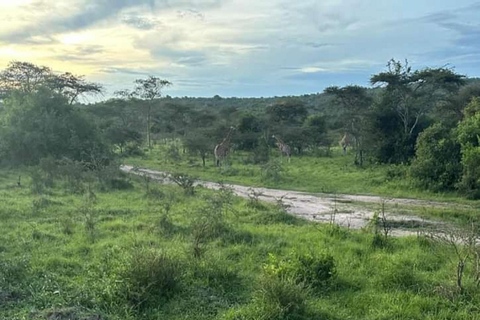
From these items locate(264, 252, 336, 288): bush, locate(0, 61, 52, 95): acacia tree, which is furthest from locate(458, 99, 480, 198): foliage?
locate(0, 61, 52, 95): acacia tree

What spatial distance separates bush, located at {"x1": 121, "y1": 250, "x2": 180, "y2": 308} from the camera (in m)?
6.55

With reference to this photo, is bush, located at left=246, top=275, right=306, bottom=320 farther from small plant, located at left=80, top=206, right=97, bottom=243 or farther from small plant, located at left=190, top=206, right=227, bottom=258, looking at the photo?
small plant, located at left=80, top=206, right=97, bottom=243

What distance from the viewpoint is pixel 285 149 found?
1161 inches

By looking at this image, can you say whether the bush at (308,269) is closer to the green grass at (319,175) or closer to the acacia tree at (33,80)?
the green grass at (319,175)

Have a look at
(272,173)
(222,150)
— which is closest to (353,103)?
(222,150)

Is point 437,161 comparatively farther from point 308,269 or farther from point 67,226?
point 67,226

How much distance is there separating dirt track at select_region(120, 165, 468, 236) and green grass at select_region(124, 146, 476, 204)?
42.8 inches

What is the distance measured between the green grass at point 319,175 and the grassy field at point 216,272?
24.4 feet

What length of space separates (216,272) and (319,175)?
1602 cm

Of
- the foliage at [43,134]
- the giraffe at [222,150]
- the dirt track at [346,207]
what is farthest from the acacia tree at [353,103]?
the foliage at [43,134]

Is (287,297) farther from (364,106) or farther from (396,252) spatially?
(364,106)

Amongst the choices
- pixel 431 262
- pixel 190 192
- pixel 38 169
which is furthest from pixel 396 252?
pixel 38 169

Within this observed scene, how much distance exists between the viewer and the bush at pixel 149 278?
6.55 meters

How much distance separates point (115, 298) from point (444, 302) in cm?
463
